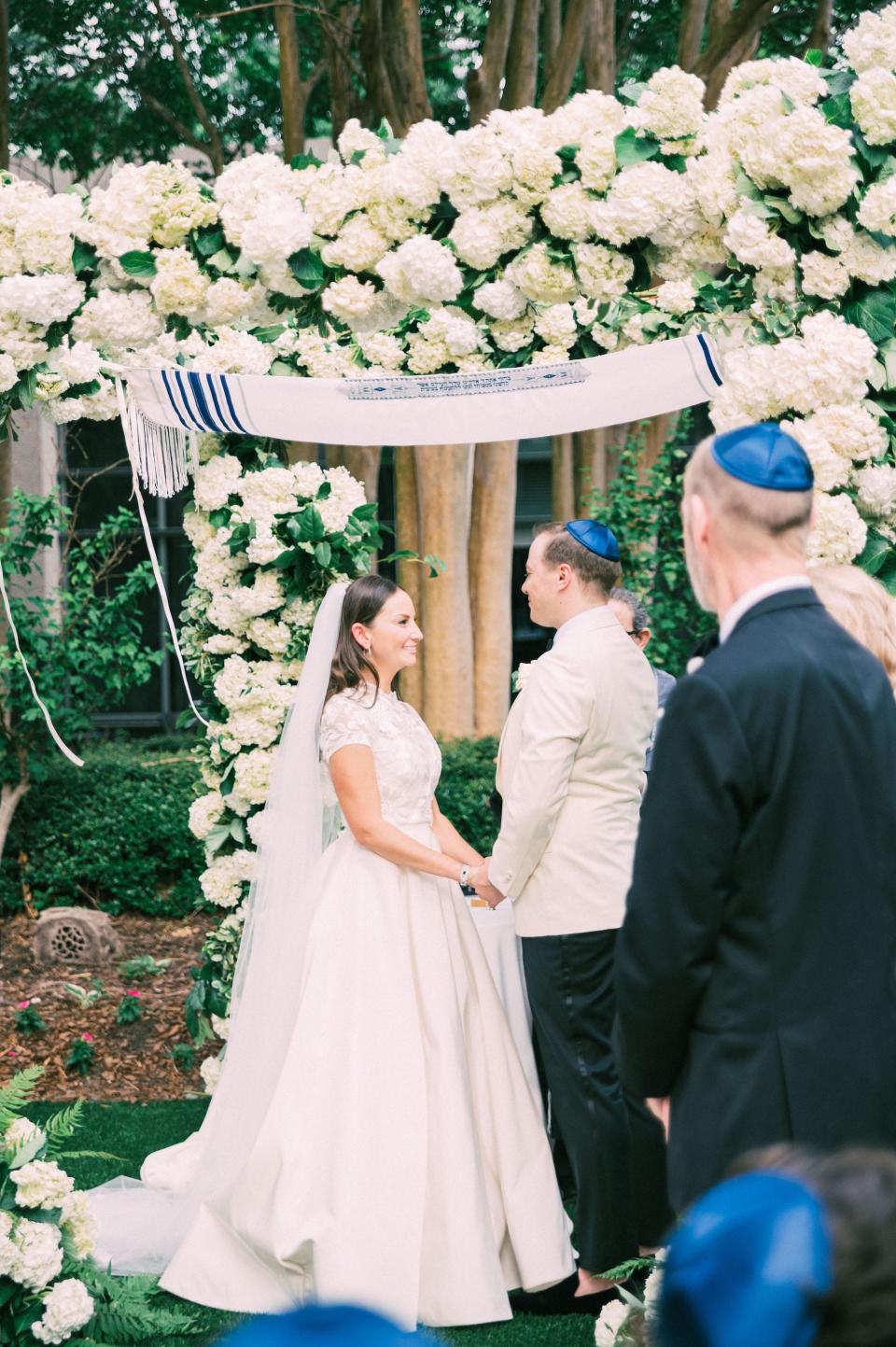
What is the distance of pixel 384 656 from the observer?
4.15 m

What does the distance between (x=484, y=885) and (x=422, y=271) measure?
1.80m

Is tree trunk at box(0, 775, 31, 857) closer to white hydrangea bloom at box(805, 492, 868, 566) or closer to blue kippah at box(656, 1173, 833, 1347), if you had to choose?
white hydrangea bloom at box(805, 492, 868, 566)

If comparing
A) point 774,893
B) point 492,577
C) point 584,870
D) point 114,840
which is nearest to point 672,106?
point 584,870

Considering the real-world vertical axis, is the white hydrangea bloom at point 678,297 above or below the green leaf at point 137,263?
below

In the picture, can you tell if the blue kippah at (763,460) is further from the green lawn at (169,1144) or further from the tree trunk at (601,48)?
the tree trunk at (601,48)

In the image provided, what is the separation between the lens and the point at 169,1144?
5.39 metres

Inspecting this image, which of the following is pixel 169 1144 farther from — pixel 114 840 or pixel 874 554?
pixel 874 554

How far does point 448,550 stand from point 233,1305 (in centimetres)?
569

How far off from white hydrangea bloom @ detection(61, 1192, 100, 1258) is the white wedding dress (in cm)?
52

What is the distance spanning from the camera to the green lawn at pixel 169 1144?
3.67m

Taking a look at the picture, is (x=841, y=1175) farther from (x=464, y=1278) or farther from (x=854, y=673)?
(x=464, y=1278)

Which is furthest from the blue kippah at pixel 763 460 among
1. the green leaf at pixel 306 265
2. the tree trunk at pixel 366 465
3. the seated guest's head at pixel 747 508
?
the tree trunk at pixel 366 465

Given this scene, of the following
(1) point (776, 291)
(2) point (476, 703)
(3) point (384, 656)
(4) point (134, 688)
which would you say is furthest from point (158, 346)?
(4) point (134, 688)

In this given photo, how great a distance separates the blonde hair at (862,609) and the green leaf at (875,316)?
0.91 meters
